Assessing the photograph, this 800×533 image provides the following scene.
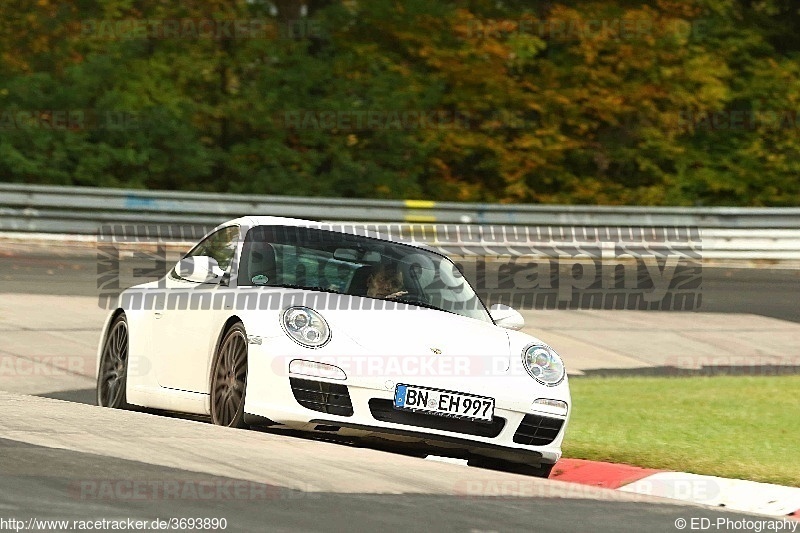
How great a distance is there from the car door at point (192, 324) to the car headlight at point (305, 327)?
565 mm

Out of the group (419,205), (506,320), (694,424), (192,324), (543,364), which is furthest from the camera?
(419,205)

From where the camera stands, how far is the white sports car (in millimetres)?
7977

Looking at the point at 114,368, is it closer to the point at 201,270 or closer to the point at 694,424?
the point at 201,270

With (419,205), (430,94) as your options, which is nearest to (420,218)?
(419,205)

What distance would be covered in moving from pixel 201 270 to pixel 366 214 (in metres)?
15.0

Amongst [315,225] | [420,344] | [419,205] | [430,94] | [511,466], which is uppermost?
[315,225]

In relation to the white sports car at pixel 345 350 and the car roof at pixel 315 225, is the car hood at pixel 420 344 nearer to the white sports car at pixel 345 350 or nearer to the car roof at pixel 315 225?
the white sports car at pixel 345 350

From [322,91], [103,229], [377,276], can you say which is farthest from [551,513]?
[322,91]

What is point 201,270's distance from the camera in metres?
9.06

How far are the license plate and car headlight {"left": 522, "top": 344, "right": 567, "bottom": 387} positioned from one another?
467 mm

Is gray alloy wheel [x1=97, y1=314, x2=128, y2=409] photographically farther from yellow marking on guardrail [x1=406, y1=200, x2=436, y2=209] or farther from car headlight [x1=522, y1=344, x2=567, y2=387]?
yellow marking on guardrail [x1=406, y1=200, x2=436, y2=209]

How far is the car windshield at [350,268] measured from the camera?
9.01m

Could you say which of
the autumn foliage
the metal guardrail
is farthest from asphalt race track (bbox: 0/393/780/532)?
the autumn foliage

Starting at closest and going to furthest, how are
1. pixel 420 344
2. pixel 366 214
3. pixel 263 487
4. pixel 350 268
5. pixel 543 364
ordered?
pixel 263 487 < pixel 420 344 < pixel 543 364 < pixel 350 268 < pixel 366 214
